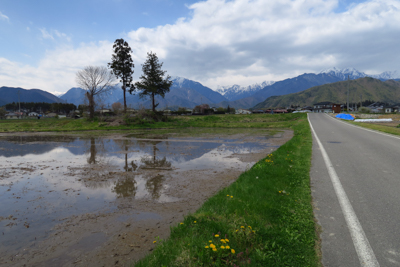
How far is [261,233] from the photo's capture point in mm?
3977

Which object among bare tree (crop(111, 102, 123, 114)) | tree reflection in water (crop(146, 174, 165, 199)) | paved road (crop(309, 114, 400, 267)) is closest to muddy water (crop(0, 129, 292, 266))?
tree reflection in water (crop(146, 174, 165, 199))

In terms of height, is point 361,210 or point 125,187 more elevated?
point 361,210

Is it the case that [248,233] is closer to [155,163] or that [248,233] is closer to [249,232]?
[249,232]

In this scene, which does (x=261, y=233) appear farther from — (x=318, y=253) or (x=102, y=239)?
(x=102, y=239)

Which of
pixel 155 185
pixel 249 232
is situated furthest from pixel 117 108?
pixel 249 232

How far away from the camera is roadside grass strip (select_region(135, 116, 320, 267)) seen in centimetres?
336

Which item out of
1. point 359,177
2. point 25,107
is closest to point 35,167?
point 359,177

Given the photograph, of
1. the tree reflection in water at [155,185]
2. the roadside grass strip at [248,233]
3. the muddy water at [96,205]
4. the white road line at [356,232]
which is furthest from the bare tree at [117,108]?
the white road line at [356,232]

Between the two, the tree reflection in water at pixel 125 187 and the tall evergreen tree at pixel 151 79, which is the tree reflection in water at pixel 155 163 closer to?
the tree reflection in water at pixel 125 187

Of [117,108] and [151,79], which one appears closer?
[151,79]

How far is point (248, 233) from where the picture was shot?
3.90 meters

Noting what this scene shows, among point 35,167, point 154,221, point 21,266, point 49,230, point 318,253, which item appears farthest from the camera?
point 35,167

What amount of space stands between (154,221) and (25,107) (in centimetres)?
19672

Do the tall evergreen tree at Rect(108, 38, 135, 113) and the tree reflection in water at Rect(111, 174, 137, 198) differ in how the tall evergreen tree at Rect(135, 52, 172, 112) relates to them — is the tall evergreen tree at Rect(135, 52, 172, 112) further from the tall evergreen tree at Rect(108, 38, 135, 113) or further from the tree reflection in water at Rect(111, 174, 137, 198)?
the tree reflection in water at Rect(111, 174, 137, 198)
